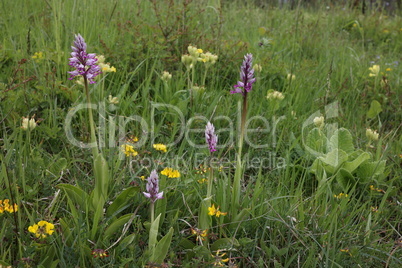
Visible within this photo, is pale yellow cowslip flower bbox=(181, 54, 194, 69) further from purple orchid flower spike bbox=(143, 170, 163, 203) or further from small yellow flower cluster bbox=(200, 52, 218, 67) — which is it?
purple orchid flower spike bbox=(143, 170, 163, 203)

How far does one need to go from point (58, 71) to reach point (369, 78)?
2.61m

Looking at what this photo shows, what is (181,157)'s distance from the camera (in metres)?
1.98

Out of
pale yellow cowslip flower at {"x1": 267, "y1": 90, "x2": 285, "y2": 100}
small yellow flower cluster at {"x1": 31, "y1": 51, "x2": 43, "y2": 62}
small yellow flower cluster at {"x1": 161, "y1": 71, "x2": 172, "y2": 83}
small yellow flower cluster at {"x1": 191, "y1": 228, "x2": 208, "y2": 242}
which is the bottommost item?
small yellow flower cluster at {"x1": 191, "y1": 228, "x2": 208, "y2": 242}

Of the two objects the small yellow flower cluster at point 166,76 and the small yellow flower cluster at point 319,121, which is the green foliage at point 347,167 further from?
the small yellow flower cluster at point 166,76

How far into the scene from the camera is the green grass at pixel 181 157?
5.02 feet

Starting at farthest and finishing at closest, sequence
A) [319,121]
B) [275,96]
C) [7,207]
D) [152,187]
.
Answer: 1. [275,96]
2. [319,121]
3. [7,207]
4. [152,187]

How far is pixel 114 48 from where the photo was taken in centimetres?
300

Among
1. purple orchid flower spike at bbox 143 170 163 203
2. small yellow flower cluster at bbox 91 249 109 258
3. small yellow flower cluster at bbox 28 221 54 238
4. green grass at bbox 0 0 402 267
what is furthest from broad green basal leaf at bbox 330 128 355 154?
small yellow flower cluster at bbox 28 221 54 238

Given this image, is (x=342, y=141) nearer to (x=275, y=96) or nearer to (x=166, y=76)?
(x=275, y=96)

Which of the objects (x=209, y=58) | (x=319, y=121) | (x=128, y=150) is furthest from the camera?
(x=209, y=58)

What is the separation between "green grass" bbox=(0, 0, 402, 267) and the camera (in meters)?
1.53

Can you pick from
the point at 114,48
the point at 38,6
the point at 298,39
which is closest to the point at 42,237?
the point at 114,48

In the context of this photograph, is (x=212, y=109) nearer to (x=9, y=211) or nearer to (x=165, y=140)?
(x=165, y=140)

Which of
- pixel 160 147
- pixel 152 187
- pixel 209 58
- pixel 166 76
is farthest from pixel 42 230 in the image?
pixel 209 58
